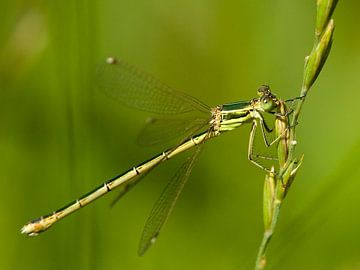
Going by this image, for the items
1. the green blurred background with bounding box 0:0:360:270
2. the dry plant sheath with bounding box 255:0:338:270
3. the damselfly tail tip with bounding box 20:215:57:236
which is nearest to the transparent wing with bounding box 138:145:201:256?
the green blurred background with bounding box 0:0:360:270

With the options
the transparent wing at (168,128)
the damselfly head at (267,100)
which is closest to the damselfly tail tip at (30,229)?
the transparent wing at (168,128)

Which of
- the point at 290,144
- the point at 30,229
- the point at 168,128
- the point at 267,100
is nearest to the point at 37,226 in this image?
the point at 30,229

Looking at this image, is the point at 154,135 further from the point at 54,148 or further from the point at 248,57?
the point at 248,57

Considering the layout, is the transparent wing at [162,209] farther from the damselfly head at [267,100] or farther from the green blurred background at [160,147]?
the damselfly head at [267,100]

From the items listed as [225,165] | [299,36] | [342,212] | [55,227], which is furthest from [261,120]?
[55,227]

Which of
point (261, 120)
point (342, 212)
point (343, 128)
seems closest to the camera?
point (261, 120)

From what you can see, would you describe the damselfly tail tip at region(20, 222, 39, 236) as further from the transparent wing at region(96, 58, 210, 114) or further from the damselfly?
the transparent wing at region(96, 58, 210, 114)
